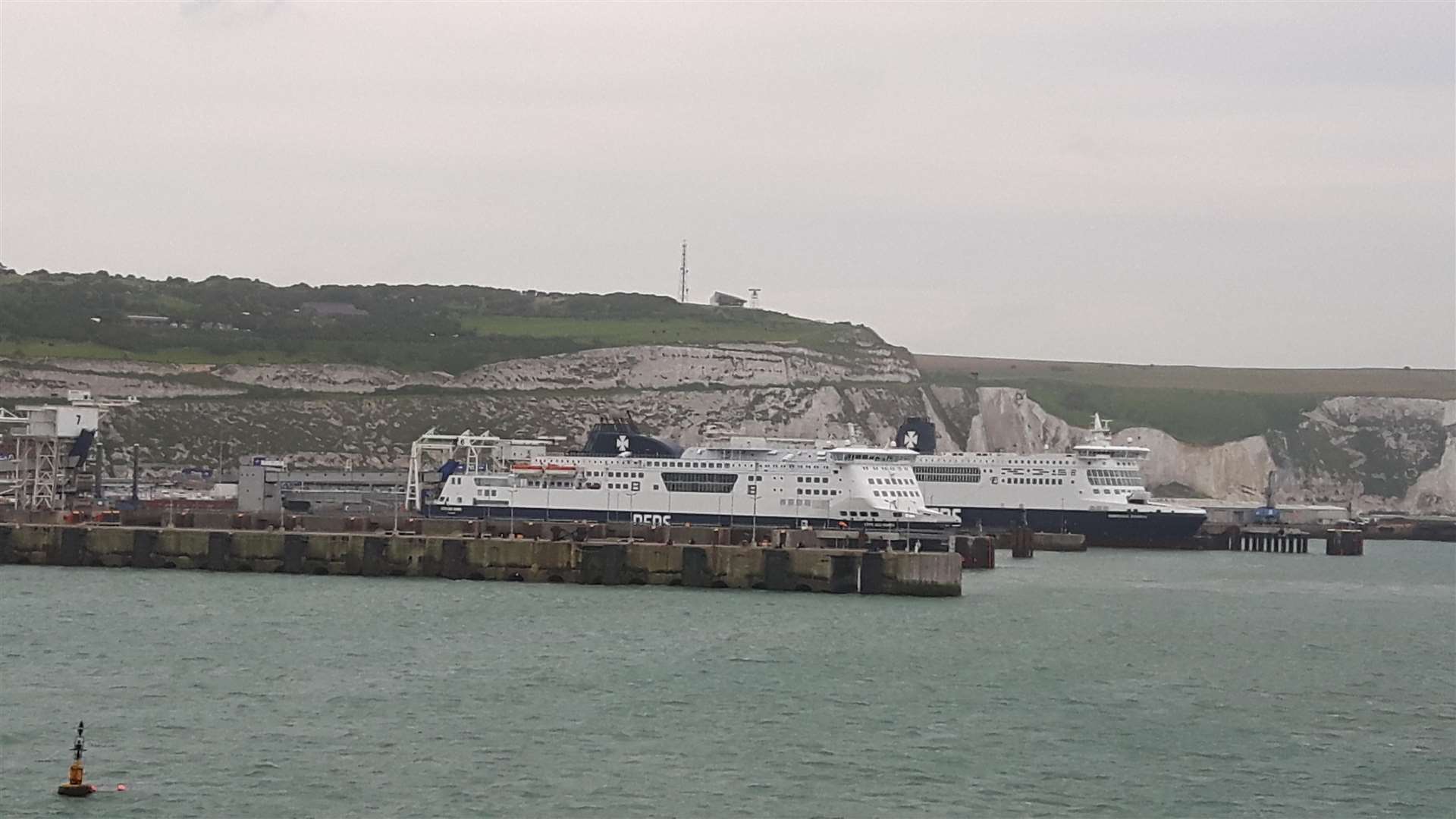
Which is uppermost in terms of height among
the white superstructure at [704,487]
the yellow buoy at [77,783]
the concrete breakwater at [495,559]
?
the white superstructure at [704,487]

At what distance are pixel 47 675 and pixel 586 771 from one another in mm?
11028

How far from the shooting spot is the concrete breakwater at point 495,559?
4850 cm

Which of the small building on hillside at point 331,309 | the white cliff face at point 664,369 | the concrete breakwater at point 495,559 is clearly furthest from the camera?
the small building on hillside at point 331,309

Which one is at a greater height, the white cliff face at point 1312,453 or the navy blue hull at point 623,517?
the white cliff face at point 1312,453

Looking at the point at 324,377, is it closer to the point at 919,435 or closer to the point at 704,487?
the point at 919,435

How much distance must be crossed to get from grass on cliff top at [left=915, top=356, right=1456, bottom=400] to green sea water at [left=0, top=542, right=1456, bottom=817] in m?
94.5

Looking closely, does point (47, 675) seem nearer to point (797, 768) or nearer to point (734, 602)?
point (797, 768)

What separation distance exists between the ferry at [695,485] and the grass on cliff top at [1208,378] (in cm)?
6114

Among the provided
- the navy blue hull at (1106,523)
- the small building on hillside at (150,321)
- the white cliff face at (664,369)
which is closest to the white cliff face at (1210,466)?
the white cliff face at (664,369)

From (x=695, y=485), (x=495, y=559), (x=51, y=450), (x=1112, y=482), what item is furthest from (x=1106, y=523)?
(x=51, y=450)

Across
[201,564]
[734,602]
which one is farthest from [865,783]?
[201,564]

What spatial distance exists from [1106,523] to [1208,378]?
287ft

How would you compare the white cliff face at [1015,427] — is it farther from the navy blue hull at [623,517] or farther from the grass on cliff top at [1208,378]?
the navy blue hull at [623,517]

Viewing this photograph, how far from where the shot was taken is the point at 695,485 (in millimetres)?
77938
